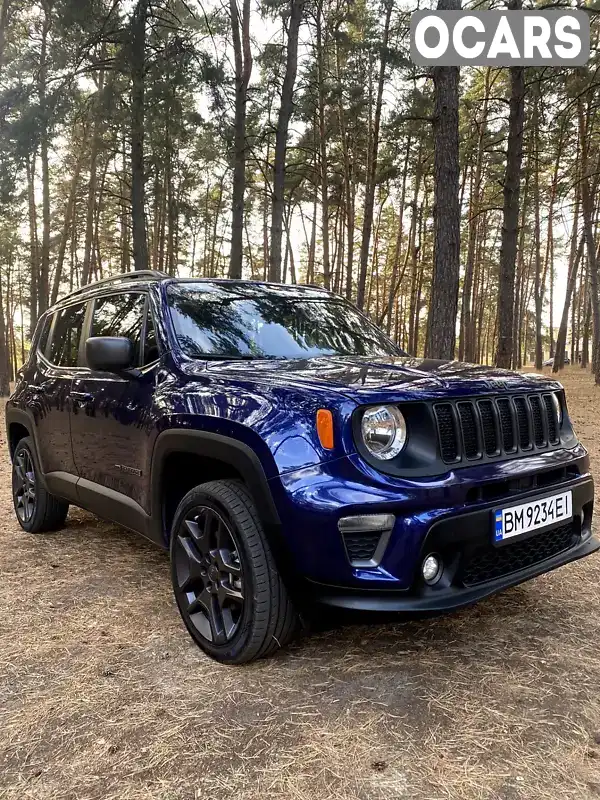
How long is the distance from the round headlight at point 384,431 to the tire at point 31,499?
3.18m

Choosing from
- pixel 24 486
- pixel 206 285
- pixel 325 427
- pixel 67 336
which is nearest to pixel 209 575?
pixel 325 427

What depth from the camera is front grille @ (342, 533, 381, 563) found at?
2270 mm

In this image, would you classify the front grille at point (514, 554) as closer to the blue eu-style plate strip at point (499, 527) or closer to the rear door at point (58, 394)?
the blue eu-style plate strip at point (499, 527)

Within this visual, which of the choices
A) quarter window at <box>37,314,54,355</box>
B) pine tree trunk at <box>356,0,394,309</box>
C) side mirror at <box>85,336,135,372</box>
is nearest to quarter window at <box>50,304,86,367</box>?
quarter window at <box>37,314,54,355</box>

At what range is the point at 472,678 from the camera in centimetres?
254

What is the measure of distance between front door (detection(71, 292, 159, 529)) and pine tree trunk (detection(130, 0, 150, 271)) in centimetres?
696

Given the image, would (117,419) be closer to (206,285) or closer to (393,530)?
(206,285)

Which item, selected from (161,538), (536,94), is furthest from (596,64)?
(161,538)

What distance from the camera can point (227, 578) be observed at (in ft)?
8.73

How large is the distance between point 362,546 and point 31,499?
11.8ft

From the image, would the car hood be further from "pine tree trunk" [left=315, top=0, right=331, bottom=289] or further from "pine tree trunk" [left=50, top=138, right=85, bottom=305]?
"pine tree trunk" [left=50, top=138, right=85, bottom=305]

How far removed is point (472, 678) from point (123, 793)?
1.44 metres

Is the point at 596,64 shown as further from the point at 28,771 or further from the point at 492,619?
the point at 28,771

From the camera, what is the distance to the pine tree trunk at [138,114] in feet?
34.1
